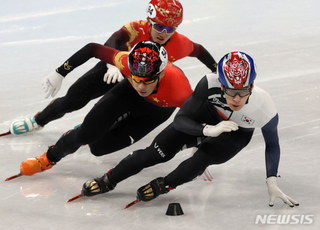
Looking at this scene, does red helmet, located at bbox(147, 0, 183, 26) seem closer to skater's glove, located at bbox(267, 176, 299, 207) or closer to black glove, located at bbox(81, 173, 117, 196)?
black glove, located at bbox(81, 173, 117, 196)

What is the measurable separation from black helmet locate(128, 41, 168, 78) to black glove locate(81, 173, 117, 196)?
2.87ft

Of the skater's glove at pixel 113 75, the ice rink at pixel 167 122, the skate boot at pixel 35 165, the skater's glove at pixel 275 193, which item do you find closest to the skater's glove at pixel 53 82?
the skater's glove at pixel 113 75

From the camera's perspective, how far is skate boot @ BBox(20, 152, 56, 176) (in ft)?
14.4

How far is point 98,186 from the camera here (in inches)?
156

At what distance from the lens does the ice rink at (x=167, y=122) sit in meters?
3.68

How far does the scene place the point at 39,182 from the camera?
14.4ft

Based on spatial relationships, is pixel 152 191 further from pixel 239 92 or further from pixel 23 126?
pixel 23 126

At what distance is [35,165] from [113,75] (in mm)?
1025

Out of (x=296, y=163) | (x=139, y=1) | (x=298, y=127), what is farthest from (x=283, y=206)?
(x=139, y=1)

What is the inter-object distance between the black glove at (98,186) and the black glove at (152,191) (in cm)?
28

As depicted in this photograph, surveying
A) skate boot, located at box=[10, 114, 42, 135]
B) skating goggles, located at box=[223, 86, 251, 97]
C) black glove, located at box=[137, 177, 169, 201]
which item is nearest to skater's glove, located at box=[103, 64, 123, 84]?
black glove, located at box=[137, 177, 169, 201]

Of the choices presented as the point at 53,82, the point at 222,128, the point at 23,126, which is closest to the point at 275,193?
the point at 222,128

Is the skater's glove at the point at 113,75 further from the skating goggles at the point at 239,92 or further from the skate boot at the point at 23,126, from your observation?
the skate boot at the point at 23,126

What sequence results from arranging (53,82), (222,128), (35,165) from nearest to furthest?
(222,128), (35,165), (53,82)
